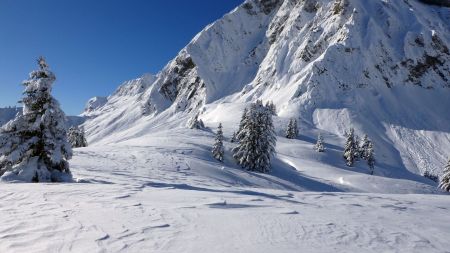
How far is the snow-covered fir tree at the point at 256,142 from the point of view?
→ 133 ft

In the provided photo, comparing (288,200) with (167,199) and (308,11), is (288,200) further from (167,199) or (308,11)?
(308,11)

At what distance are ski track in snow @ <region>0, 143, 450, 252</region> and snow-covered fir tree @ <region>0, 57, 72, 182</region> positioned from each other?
17.0 ft

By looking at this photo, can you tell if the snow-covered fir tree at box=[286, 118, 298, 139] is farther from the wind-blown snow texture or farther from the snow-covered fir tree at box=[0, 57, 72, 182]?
the snow-covered fir tree at box=[0, 57, 72, 182]

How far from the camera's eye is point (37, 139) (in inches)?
701

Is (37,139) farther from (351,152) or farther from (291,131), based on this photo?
(291,131)

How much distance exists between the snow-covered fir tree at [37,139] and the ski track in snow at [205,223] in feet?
17.0

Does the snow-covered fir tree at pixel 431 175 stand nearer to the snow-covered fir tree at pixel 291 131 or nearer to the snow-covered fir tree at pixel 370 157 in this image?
the snow-covered fir tree at pixel 370 157

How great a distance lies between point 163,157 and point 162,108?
151498 mm

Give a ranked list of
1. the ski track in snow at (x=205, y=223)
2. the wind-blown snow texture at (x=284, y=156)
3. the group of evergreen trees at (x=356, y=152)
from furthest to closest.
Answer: the group of evergreen trees at (x=356, y=152) → the wind-blown snow texture at (x=284, y=156) → the ski track in snow at (x=205, y=223)

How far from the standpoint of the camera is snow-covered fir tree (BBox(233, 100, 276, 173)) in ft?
133

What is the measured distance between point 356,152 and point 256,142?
82.1 ft

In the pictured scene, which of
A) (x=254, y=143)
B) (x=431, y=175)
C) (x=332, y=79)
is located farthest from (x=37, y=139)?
(x=332, y=79)

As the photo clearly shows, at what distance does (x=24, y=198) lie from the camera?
422 inches

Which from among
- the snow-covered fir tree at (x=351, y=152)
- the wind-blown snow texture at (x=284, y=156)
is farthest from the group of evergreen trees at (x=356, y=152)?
the wind-blown snow texture at (x=284, y=156)
